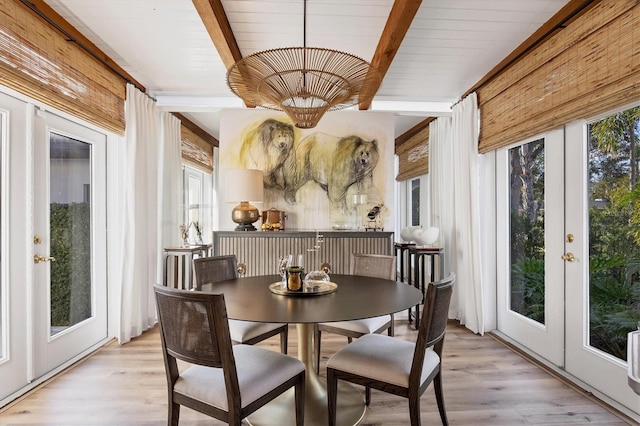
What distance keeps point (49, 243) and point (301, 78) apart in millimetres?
2222

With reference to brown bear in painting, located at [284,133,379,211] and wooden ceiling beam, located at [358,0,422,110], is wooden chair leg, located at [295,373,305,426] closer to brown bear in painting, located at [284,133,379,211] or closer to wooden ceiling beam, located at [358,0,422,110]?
wooden ceiling beam, located at [358,0,422,110]

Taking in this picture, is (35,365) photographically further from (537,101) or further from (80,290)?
(537,101)

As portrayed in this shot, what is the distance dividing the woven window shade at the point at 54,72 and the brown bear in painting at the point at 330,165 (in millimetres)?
1770

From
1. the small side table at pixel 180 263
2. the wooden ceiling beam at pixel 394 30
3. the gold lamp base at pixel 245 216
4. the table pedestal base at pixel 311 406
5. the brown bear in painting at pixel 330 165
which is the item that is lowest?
the table pedestal base at pixel 311 406

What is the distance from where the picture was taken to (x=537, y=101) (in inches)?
107

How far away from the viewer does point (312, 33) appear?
8.61 ft

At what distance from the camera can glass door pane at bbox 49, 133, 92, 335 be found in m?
2.74

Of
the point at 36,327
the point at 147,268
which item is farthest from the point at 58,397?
the point at 147,268

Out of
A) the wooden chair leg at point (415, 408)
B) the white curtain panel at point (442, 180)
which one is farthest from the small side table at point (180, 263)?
the wooden chair leg at point (415, 408)

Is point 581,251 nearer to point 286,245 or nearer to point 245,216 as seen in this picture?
point 286,245

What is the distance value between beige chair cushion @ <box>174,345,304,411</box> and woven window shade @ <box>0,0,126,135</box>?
6.62 feet

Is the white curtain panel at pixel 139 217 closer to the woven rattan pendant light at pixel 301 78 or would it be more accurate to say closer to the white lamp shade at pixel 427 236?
the woven rattan pendant light at pixel 301 78

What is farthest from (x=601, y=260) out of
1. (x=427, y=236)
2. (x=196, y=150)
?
(x=196, y=150)

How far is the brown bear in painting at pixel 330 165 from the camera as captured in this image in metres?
4.04
